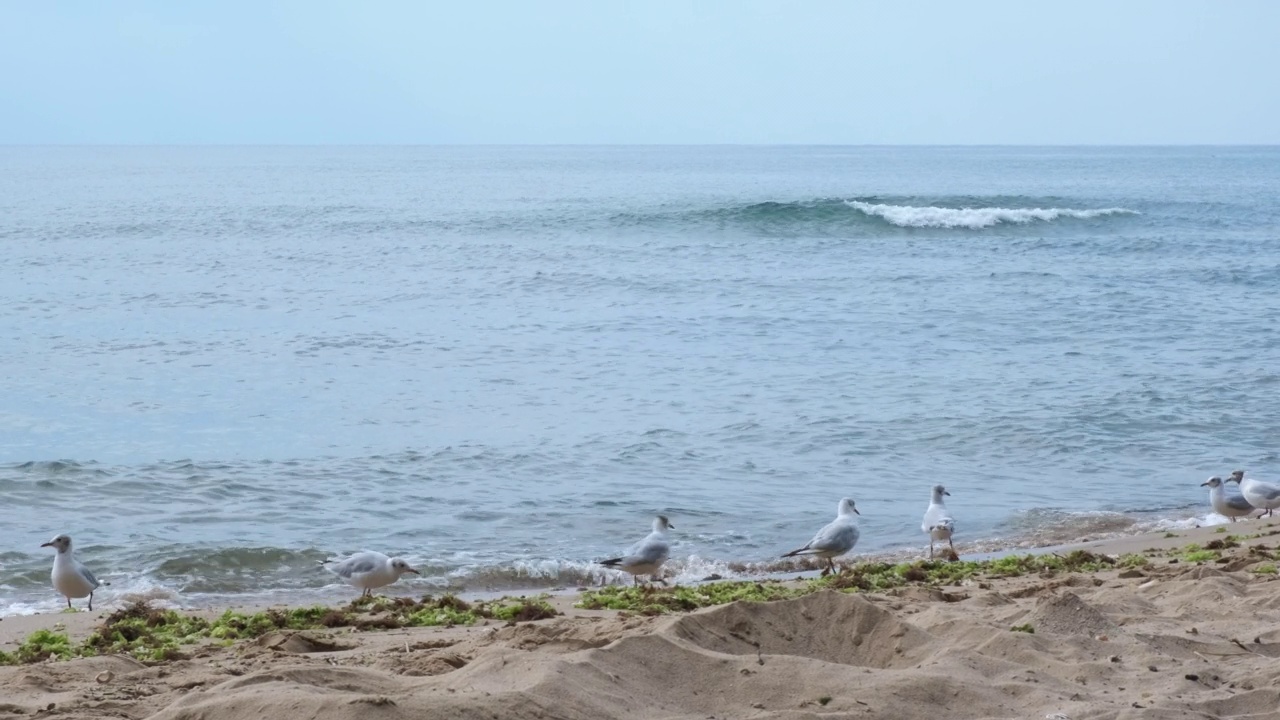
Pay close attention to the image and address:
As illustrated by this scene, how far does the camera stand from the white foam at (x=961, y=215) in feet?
131

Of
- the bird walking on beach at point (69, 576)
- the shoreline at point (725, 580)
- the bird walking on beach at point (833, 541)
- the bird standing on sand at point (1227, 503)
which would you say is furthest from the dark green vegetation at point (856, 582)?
the bird walking on beach at point (69, 576)

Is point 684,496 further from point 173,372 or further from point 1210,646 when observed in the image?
point 173,372

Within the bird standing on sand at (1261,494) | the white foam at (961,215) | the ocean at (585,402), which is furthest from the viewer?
the white foam at (961,215)

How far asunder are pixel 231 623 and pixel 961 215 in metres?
37.7

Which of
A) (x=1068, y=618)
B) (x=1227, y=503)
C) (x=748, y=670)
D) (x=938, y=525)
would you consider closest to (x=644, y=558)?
(x=938, y=525)

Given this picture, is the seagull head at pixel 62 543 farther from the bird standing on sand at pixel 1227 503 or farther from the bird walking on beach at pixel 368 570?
the bird standing on sand at pixel 1227 503

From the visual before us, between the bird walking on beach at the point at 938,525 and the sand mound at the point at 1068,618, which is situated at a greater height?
the sand mound at the point at 1068,618

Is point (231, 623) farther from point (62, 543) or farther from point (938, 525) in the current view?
point (938, 525)

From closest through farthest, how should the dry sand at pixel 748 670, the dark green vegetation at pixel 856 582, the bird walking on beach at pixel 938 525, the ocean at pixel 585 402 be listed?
the dry sand at pixel 748 670 < the dark green vegetation at pixel 856 582 < the bird walking on beach at pixel 938 525 < the ocean at pixel 585 402

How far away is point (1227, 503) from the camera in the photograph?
31.6 feet

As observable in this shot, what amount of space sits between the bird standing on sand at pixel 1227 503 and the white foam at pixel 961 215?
30.2 meters

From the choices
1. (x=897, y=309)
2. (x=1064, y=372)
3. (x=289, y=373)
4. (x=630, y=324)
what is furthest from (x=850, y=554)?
(x=897, y=309)

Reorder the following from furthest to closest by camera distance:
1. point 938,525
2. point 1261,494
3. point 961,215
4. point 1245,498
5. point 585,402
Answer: point 961,215
point 585,402
point 1245,498
point 1261,494
point 938,525

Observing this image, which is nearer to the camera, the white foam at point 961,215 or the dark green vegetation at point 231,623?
the dark green vegetation at point 231,623
